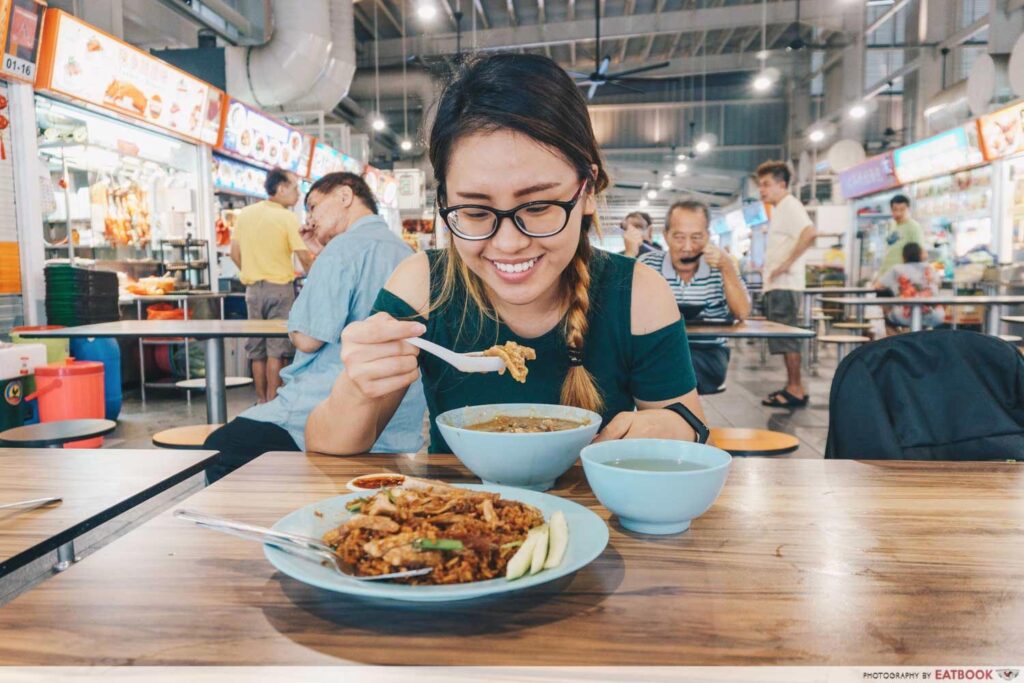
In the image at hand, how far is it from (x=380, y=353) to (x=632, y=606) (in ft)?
1.99

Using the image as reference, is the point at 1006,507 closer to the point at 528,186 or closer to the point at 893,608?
the point at 893,608

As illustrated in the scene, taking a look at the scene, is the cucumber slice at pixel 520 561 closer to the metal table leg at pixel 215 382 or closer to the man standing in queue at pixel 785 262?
the metal table leg at pixel 215 382

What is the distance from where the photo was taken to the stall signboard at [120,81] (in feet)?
16.5

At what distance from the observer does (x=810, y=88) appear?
1627cm

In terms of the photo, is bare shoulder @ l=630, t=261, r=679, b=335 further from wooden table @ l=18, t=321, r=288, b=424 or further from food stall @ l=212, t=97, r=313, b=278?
food stall @ l=212, t=97, r=313, b=278

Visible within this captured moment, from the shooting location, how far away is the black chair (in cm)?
145

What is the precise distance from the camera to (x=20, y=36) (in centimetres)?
470

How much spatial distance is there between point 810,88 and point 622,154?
5.13 metres

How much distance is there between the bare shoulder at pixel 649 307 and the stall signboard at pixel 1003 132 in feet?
28.5

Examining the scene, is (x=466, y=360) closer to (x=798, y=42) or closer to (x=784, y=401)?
(x=784, y=401)

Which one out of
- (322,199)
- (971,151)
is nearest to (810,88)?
(971,151)

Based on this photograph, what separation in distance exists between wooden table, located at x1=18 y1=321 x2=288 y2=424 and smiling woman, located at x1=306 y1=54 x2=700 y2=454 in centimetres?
206

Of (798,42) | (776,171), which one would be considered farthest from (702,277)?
(798,42)

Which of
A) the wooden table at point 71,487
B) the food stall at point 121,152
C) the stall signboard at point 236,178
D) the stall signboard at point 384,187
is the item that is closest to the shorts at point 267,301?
the food stall at point 121,152
